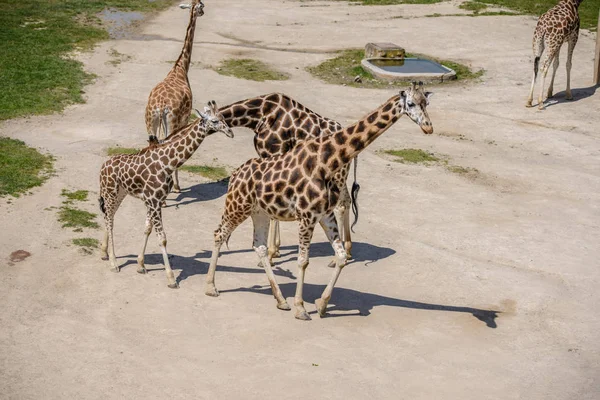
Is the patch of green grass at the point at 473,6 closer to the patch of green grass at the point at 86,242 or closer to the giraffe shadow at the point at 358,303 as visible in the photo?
the giraffe shadow at the point at 358,303

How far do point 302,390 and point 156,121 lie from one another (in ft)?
29.1

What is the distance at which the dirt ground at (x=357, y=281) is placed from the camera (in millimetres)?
12438

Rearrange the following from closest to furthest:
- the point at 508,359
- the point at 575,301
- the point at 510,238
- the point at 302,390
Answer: the point at 302,390
the point at 508,359
the point at 575,301
the point at 510,238

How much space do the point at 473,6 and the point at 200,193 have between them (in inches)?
895

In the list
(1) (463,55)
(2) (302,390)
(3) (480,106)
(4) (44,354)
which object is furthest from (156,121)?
(1) (463,55)

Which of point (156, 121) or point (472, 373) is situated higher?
point (156, 121)

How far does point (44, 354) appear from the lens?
1257cm

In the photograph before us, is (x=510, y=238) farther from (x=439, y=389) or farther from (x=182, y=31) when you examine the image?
(x=182, y=31)

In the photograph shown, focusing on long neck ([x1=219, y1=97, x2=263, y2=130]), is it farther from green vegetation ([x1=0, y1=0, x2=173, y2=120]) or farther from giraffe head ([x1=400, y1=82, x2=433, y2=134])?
green vegetation ([x1=0, y1=0, x2=173, y2=120])

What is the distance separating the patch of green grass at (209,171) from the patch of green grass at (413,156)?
4.27 m

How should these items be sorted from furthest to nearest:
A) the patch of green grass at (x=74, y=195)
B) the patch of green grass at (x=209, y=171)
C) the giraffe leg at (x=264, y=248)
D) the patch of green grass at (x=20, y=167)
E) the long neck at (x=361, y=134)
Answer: the patch of green grass at (x=209, y=171) → the patch of green grass at (x=20, y=167) → the patch of green grass at (x=74, y=195) → the giraffe leg at (x=264, y=248) → the long neck at (x=361, y=134)

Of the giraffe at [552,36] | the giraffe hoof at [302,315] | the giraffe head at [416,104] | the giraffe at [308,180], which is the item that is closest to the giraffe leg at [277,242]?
the giraffe at [308,180]

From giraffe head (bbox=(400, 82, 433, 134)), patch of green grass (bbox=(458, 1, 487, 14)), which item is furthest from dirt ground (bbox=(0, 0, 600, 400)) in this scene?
patch of green grass (bbox=(458, 1, 487, 14))

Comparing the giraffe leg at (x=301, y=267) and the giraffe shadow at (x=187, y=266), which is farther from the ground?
the giraffe leg at (x=301, y=267)
